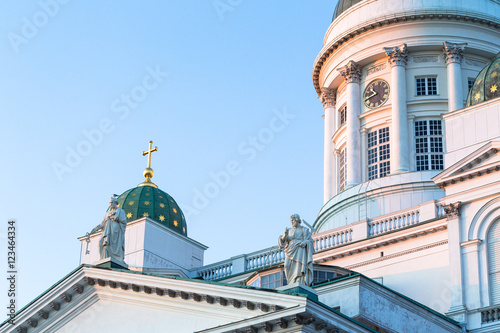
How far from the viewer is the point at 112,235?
33.7 metres

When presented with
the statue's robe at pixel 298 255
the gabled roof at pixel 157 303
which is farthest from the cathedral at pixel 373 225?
the statue's robe at pixel 298 255

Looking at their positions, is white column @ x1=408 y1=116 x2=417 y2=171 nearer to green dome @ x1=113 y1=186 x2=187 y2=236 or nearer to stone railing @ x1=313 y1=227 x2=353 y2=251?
stone railing @ x1=313 y1=227 x2=353 y2=251

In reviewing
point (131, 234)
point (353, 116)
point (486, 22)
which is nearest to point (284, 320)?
point (131, 234)

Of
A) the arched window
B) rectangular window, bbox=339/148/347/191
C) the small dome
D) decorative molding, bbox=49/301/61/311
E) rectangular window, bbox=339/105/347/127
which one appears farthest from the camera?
the small dome

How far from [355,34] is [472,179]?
17.9 metres

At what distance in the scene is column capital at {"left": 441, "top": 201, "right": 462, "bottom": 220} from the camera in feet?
121

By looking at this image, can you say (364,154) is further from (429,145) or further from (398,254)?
(398,254)

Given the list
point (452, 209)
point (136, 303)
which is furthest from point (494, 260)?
point (136, 303)

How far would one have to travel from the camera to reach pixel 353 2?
5503cm

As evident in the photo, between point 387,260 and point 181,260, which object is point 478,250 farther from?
point 181,260

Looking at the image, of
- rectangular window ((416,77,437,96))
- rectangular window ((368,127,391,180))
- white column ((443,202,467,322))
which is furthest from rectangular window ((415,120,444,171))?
white column ((443,202,467,322))

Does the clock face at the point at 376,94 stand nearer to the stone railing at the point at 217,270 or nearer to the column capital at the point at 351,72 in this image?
the column capital at the point at 351,72

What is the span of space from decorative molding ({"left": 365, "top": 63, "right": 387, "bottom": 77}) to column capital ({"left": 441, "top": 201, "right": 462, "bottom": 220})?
1665 cm

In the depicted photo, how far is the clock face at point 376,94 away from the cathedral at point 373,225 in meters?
0.07
